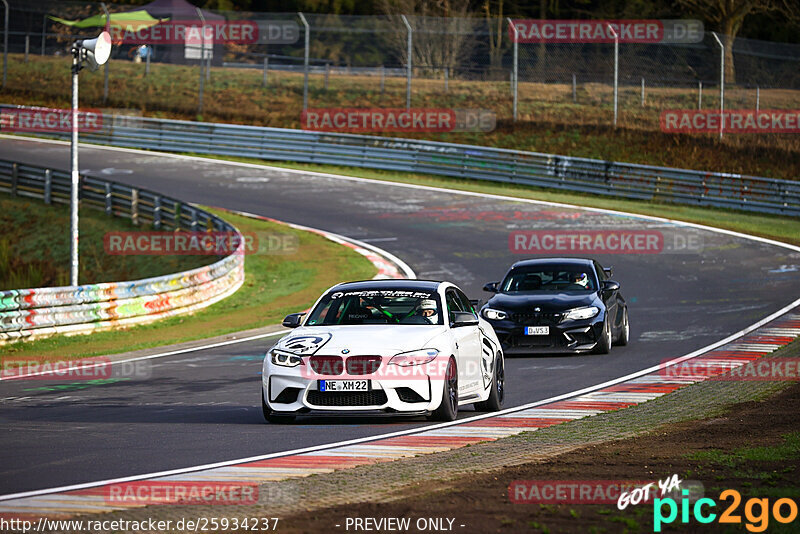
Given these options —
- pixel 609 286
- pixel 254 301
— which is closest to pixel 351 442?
pixel 609 286

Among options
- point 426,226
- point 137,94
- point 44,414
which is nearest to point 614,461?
point 44,414

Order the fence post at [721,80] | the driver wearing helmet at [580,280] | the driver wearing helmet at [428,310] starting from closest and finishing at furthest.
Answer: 1. the driver wearing helmet at [428,310]
2. the driver wearing helmet at [580,280]
3. the fence post at [721,80]

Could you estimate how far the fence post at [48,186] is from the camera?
37.9 meters

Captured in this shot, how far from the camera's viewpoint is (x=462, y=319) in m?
11.9

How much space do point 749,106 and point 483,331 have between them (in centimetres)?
3100

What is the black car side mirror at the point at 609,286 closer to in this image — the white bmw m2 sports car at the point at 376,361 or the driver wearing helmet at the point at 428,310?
the white bmw m2 sports car at the point at 376,361

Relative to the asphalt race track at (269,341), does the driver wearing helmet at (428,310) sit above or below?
above

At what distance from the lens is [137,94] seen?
51.6 m

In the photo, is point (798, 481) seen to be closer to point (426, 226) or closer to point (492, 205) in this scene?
point (426, 226)

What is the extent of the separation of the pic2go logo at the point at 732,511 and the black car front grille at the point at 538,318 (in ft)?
32.2

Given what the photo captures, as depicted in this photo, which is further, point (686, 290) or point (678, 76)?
point (678, 76)

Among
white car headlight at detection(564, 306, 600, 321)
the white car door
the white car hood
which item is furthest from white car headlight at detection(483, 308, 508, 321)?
the white car hood

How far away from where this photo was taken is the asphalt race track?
10.3 metres

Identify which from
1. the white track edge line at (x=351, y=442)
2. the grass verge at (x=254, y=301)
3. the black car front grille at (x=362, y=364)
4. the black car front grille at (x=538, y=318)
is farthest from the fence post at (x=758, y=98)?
the black car front grille at (x=362, y=364)
